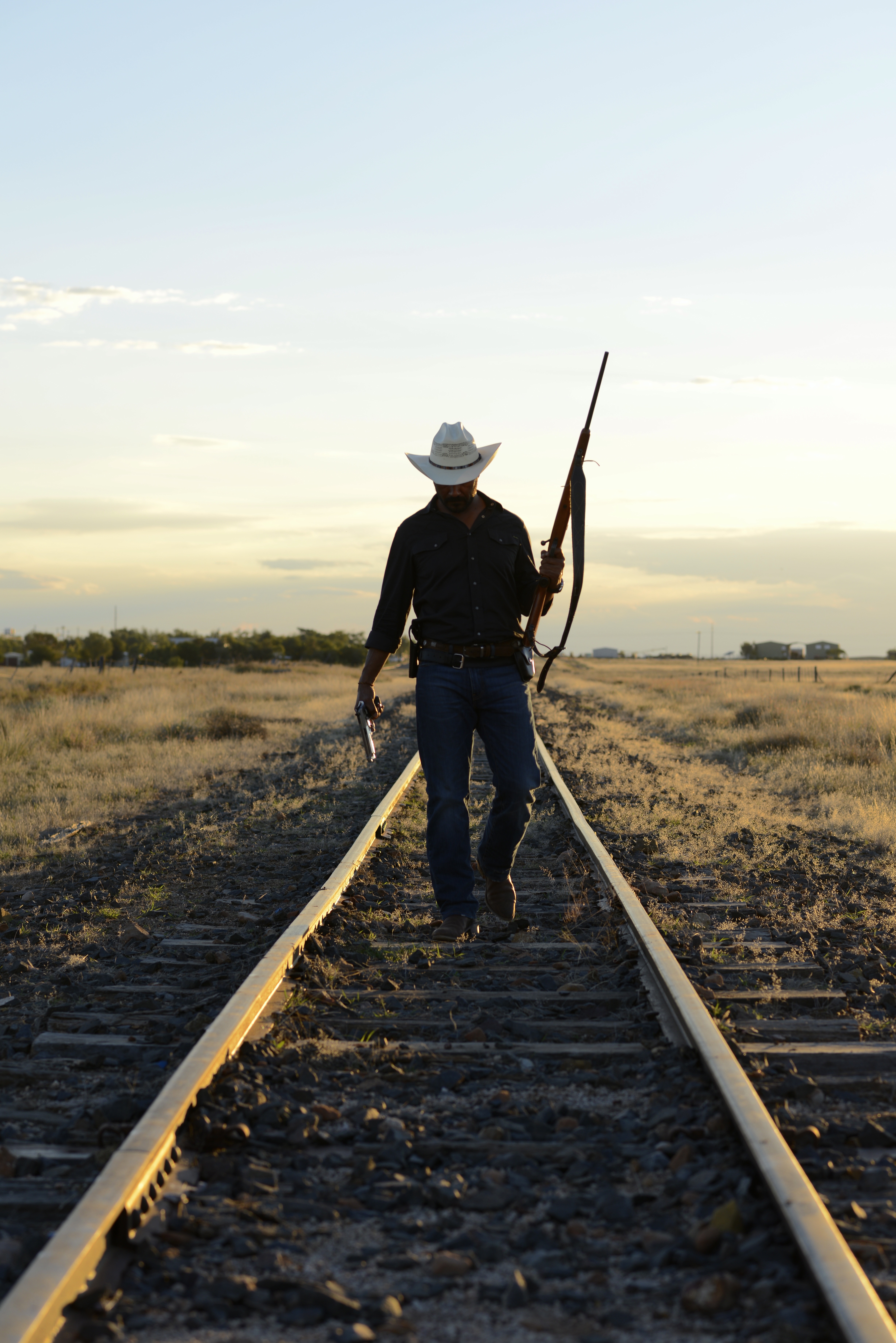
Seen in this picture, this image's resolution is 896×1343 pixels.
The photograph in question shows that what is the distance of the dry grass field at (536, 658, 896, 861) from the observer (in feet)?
33.0

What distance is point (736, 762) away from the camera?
15742 mm

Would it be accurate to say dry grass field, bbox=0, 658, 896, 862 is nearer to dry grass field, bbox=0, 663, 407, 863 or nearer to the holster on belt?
dry grass field, bbox=0, 663, 407, 863

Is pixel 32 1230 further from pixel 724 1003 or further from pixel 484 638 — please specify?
pixel 484 638

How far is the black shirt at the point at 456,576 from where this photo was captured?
5.64 meters

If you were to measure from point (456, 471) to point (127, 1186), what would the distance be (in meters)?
3.58

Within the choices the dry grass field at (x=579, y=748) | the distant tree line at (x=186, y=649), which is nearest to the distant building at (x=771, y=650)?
the distant tree line at (x=186, y=649)

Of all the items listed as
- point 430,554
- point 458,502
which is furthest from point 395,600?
point 458,502

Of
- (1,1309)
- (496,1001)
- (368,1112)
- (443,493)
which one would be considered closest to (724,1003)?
(496,1001)

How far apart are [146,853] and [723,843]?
4.38 metres

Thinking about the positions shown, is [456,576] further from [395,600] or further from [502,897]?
[502,897]

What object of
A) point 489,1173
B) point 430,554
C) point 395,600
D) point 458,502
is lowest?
point 489,1173

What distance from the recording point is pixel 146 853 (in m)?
8.73

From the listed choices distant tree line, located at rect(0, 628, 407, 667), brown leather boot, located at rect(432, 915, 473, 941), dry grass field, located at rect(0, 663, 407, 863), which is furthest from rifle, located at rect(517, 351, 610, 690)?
distant tree line, located at rect(0, 628, 407, 667)

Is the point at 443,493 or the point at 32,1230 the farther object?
the point at 443,493
